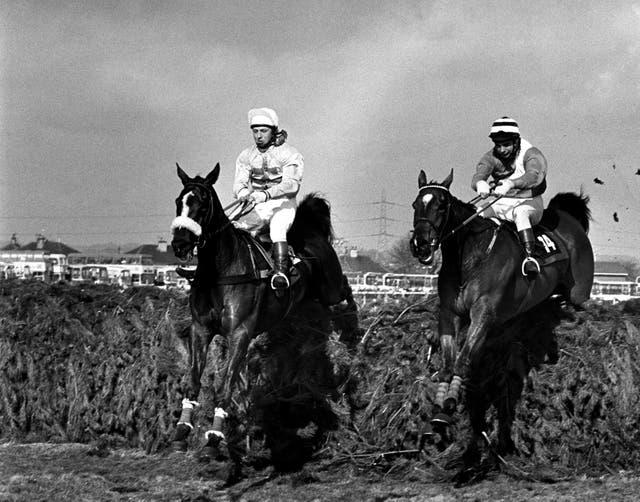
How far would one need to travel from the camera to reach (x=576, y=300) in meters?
9.77

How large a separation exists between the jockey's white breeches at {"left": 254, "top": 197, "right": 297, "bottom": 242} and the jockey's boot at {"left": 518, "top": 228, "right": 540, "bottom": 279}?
7.76 ft

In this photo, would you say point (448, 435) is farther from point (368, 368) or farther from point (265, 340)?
point (265, 340)

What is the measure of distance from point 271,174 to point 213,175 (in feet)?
3.97

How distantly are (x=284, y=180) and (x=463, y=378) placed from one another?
285 cm

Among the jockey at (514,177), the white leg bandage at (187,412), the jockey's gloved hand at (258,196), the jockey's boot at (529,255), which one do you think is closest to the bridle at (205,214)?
the jockey's gloved hand at (258,196)

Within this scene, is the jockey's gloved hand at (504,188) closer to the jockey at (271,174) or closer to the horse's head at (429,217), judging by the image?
the horse's head at (429,217)

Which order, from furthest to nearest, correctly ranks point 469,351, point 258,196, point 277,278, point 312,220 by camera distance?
point 312,220 → point 258,196 → point 277,278 → point 469,351

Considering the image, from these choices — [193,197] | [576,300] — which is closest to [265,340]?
[193,197]

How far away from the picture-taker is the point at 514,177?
9523mm

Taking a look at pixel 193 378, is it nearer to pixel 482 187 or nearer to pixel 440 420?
pixel 440 420

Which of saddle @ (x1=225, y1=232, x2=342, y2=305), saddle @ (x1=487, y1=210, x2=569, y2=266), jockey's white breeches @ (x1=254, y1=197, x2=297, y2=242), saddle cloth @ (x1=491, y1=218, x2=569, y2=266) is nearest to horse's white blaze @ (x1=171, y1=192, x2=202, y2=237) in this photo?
saddle @ (x1=225, y1=232, x2=342, y2=305)

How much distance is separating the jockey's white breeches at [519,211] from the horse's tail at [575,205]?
137cm

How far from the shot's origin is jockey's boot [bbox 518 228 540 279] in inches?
348

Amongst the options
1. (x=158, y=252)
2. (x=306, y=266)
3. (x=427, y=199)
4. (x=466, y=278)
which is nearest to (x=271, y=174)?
(x=306, y=266)
